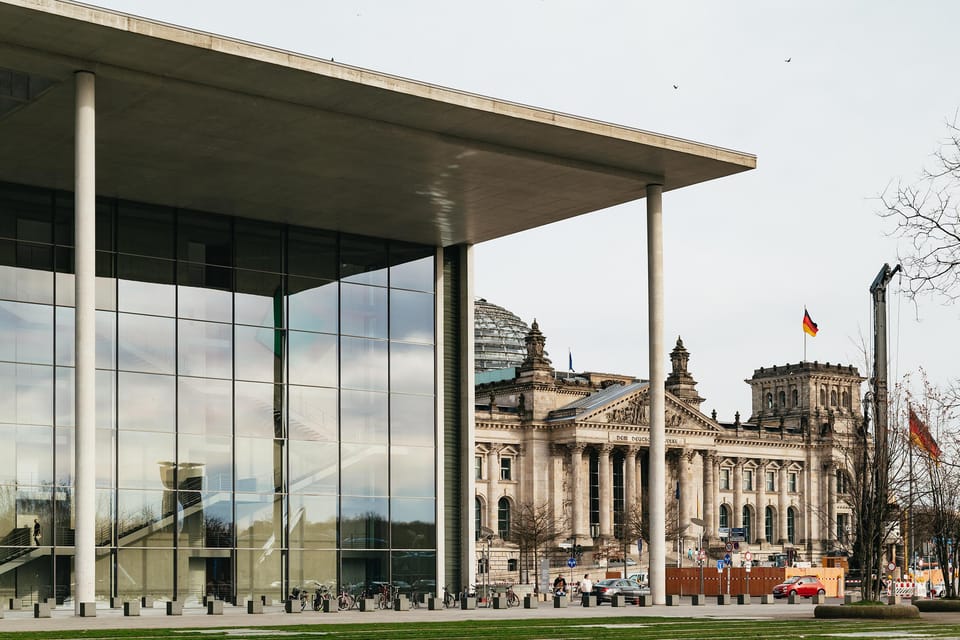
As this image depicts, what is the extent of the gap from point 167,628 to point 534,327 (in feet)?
373

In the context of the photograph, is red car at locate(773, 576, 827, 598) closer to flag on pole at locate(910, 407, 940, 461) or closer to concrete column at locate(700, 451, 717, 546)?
flag on pole at locate(910, 407, 940, 461)

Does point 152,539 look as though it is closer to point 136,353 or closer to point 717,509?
point 136,353

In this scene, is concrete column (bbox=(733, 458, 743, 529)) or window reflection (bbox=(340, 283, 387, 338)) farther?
concrete column (bbox=(733, 458, 743, 529))

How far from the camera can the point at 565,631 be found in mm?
27625

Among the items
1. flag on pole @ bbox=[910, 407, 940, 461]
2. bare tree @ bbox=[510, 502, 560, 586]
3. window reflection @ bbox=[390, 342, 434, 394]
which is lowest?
bare tree @ bbox=[510, 502, 560, 586]

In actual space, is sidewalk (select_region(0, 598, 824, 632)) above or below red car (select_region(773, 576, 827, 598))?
above

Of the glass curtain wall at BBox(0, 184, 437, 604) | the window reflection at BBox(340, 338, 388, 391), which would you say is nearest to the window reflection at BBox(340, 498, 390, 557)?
the glass curtain wall at BBox(0, 184, 437, 604)

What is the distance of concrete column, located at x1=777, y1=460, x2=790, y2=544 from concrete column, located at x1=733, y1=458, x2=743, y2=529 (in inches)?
223

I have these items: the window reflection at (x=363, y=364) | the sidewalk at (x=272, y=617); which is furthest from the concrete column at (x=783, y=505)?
the sidewalk at (x=272, y=617)

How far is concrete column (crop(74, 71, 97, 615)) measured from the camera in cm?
3177

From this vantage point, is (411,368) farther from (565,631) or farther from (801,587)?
(801,587)

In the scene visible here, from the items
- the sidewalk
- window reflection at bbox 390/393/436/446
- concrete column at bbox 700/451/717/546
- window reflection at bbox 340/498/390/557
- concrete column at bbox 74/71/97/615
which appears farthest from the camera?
concrete column at bbox 700/451/717/546

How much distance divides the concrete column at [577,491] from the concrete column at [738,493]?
22489 mm

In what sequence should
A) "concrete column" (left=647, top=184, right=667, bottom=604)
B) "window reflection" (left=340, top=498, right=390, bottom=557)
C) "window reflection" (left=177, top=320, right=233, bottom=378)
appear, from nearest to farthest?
"concrete column" (left=647, top=184, right=667, bottom=604) < "window reflection" (left=177, top=320, right=233, bottom=378) < "window reflection" (left=340, top=498, right=390, bottom=557)
